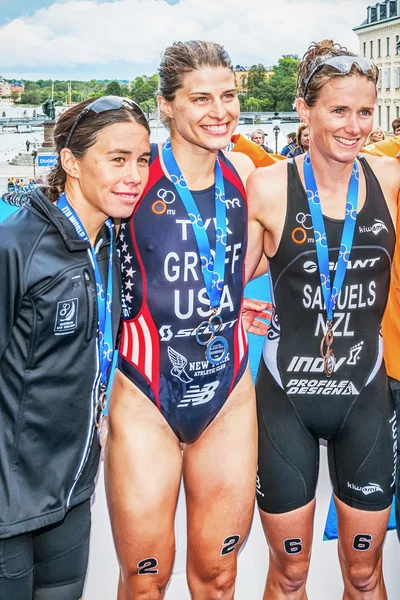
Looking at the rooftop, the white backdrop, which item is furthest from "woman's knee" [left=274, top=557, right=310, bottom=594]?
the rooftop

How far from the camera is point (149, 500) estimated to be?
2.41 metres

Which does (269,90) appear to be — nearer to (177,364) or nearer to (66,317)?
(177,364)

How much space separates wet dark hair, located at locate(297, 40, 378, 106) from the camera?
2484mm

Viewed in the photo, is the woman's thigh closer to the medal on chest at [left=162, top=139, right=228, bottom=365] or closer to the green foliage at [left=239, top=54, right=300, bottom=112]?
the medal on chest at [left=162, top=139, right=228, bottom=365]

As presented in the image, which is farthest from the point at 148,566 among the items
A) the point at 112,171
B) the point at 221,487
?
the point at 112,171

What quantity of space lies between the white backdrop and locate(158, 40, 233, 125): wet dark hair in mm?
1628

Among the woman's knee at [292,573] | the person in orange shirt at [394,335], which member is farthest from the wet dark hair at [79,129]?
the woman's knee at [292,573]

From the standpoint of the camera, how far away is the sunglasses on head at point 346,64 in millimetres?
2461

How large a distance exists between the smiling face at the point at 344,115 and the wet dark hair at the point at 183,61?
374 millimetres

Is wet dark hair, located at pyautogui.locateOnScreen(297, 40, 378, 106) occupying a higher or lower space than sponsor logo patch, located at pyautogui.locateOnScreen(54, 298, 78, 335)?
higher

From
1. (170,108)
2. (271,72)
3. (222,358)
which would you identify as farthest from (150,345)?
(271,72)

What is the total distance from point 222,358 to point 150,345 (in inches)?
10.6

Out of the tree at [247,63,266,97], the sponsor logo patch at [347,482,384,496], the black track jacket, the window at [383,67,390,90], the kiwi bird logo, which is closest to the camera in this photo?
the black track jacket

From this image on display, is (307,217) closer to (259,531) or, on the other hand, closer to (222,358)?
(222,358)
